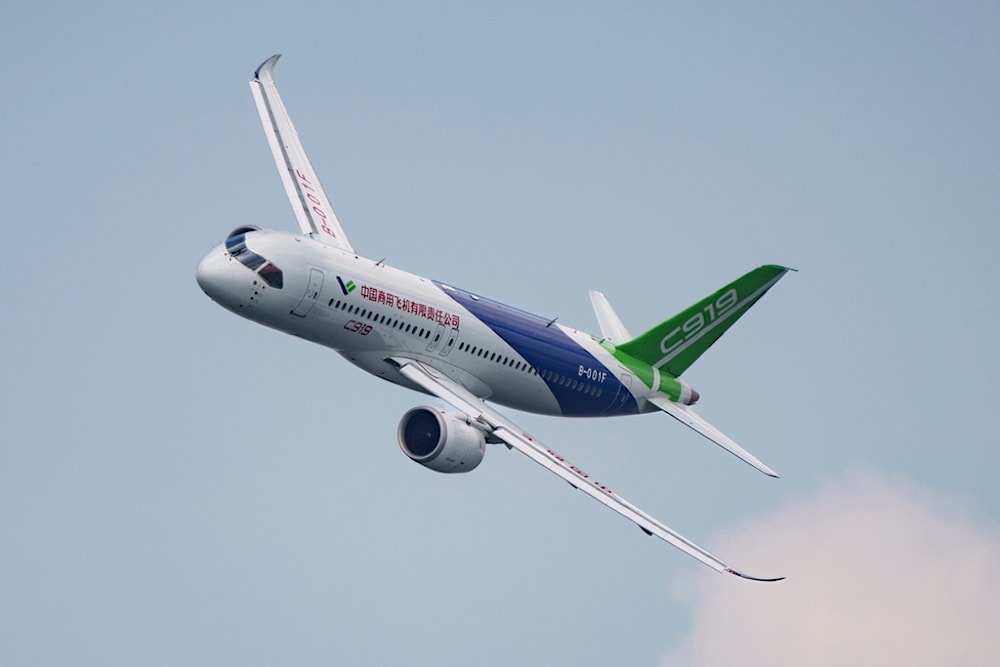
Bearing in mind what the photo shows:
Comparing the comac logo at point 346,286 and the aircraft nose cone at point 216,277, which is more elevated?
the comac logo at point 346,286

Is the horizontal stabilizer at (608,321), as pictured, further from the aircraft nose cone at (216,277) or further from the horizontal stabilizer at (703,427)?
the aircraft nose cone at (216,277)

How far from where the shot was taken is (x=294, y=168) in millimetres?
79125

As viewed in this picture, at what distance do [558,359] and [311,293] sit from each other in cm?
1305

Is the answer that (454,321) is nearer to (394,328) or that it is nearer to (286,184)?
(394,328)

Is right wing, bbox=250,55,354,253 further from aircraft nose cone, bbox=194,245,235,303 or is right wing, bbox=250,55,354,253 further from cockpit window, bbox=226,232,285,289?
aircraft nose cone, bbox=194,245,235,303

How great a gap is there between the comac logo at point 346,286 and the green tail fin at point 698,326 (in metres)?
16.5

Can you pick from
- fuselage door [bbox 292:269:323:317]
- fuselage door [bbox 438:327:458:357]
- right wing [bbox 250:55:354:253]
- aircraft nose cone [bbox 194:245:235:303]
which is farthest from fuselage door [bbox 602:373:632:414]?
aircraft nose cone [bbox 194:245:235:303]

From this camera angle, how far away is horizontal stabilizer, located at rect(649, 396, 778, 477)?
75125mm

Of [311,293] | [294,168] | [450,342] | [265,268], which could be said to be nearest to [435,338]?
[450,342]

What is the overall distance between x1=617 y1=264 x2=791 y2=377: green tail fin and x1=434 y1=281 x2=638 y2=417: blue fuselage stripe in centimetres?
273

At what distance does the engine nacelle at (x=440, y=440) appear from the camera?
222 ft

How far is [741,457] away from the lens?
75.5 m

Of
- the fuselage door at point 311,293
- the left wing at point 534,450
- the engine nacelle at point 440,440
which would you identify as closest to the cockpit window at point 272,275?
the fuselage door at point 311,293

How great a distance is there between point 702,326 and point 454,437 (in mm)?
17896
